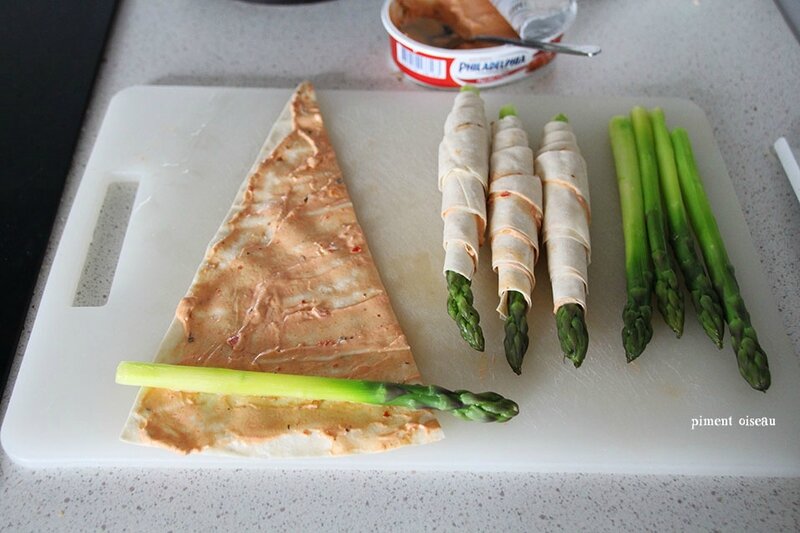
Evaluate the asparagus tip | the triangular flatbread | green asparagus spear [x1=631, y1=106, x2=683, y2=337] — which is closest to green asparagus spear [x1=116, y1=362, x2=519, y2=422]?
the triangular flatbread

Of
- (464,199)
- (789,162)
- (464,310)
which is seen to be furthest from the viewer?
(789,162)

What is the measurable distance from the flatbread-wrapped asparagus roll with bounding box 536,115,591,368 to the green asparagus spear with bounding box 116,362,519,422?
0.75ft

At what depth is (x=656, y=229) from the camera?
63.4 inches

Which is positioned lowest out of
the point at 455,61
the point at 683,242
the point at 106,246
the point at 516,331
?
the point at 106,246

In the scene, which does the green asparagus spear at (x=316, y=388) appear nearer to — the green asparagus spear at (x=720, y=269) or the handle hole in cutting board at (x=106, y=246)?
the handle hole in cutting board at (x=106, y=246)

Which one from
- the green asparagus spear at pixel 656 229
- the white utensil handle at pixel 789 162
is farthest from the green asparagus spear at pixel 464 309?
the white utensil handle at pixel 789 162

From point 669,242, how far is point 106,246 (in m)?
1.47

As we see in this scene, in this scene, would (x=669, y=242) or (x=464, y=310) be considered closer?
(x=464, y=310)

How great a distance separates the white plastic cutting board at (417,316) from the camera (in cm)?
134

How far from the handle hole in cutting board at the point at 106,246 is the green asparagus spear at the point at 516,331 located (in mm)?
983

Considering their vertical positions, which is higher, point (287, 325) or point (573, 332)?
point (573, 332)

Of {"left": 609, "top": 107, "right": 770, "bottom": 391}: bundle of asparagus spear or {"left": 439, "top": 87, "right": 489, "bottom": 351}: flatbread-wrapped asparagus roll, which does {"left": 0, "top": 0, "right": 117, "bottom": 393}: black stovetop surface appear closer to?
{"left": 439, "top": 87, "right": 489, "bottom": 351}: flatbread-wrapped asparagus roll

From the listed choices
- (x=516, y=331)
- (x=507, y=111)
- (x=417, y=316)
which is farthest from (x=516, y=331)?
(x=507, y=111)

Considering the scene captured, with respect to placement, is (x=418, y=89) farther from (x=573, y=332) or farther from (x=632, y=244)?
(x=573, y=332)
